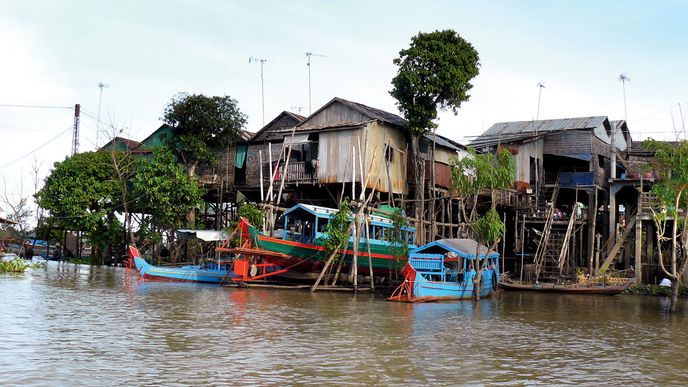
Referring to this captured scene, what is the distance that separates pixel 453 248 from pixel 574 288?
6679 millimetres

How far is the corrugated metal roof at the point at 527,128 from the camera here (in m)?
36.1

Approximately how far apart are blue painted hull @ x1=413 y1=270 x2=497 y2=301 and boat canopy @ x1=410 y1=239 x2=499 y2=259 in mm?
841

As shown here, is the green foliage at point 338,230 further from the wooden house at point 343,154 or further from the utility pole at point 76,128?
the utility pole at point 76,128

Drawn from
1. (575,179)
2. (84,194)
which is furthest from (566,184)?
(84,194)

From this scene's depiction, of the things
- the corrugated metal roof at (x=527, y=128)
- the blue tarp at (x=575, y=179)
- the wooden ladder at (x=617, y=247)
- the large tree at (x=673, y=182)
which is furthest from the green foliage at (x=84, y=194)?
the large tree at (x=673, y=182)

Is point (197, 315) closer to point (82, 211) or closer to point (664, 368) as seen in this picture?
point (664, 368)

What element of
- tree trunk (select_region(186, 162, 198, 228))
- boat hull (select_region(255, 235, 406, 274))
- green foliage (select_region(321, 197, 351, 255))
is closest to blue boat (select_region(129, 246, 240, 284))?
boat hull (select_region(255, 235, 406, 274))

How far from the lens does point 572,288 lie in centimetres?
2698

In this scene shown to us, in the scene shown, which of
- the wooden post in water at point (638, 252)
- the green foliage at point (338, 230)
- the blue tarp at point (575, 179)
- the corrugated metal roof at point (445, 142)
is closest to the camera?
the green foliage at point (338, 230)

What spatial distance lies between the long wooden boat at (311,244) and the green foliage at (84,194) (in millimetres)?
13970

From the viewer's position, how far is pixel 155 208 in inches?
1359

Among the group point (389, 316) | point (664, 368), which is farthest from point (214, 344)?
point (664, 368)

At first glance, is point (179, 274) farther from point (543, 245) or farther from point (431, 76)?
point (543, 245)

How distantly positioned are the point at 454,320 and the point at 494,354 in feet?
16.5
